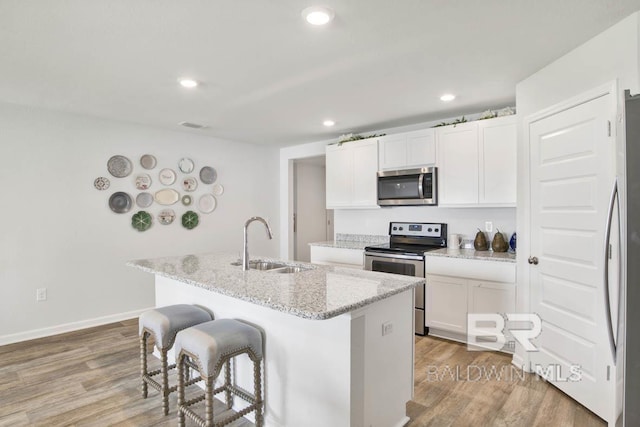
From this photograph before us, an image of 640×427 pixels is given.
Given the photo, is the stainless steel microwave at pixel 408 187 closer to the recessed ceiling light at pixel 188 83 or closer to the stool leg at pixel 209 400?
the recessed ceiling light at pixel 188 83

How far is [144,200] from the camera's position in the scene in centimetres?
431

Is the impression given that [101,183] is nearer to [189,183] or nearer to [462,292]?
[189,183]

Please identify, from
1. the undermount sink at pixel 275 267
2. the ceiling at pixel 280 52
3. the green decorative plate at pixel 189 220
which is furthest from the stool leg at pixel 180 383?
the green decorative plate at pixel 189 220

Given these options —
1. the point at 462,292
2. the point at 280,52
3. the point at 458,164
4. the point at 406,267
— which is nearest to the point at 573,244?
the point at 462,292

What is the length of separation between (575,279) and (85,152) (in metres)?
4.70

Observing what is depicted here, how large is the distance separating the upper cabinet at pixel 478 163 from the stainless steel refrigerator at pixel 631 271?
217 cm

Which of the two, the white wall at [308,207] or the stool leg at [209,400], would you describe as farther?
the white wall at [308,207]

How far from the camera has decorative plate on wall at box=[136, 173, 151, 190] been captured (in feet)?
13.9

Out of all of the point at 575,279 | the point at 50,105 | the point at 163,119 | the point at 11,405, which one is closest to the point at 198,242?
the point at 163,119

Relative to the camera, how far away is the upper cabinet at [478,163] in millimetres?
3277

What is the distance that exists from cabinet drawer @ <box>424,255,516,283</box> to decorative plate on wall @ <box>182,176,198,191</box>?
318cm

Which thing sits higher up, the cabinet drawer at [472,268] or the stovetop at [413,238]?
the stovetop at [413,238]

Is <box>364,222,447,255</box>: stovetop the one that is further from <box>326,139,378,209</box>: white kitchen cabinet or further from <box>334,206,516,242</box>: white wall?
<box>326,139,378,209</box>: white kitchen cabinet

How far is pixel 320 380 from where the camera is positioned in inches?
69.5
